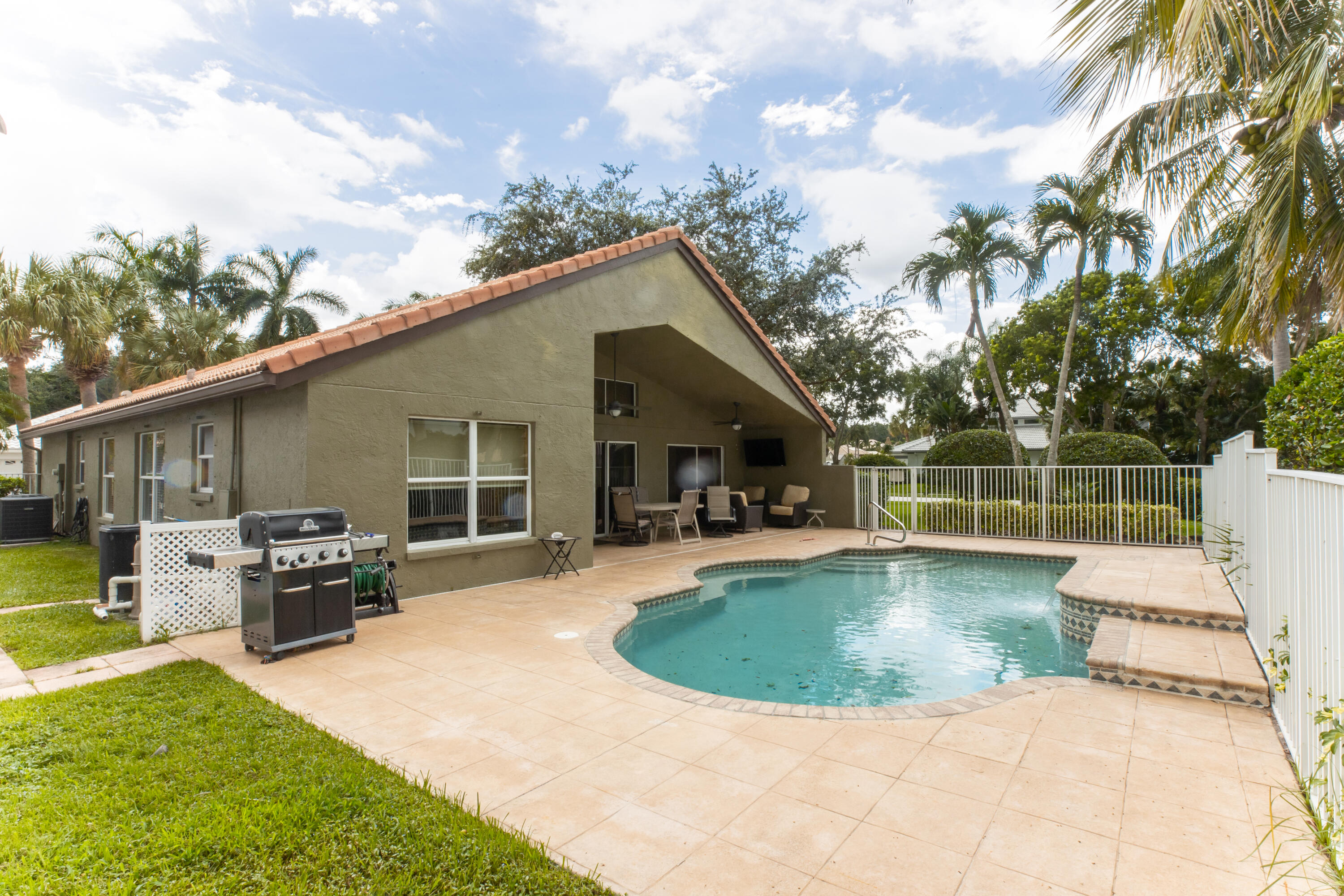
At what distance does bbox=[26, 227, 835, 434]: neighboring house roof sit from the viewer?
20.9 feet

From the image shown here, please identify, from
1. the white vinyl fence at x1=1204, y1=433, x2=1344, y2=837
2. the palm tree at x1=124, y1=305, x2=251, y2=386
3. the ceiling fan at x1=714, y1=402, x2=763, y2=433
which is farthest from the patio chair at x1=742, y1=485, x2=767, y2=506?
the palm tree at x1=124, y1=305, x2=251, y2=386

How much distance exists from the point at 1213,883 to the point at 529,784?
284cm

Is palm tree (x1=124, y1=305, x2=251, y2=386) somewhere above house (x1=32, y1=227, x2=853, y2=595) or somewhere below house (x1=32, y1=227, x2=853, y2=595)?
above

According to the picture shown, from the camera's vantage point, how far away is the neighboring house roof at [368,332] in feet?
20.9

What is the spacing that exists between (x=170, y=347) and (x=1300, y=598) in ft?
90.7

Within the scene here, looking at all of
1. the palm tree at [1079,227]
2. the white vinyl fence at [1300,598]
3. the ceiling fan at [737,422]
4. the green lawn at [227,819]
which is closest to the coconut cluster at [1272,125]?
the white vinyl fence at [1300,598]

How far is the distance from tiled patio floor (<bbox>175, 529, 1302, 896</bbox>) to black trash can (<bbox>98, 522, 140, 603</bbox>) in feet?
7.83

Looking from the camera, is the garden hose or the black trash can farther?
the black trash can

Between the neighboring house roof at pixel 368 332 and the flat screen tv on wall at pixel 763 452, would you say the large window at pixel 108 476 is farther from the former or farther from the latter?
the flat screen tv on wall at pixel 763 452

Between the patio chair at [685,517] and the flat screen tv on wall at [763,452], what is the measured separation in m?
3.30

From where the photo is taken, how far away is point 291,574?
5.24 m

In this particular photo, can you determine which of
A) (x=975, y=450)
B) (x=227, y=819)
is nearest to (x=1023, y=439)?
(x=975, y=450)

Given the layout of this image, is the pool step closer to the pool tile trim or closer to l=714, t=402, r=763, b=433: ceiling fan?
the pool tile trim

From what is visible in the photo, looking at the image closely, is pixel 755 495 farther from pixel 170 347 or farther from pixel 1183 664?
pixel 170 347
